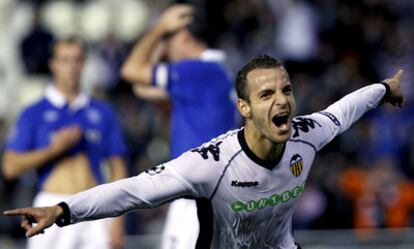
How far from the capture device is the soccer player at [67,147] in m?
9.51

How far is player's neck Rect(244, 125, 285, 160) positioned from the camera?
655 cm

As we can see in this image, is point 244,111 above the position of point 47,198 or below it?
above

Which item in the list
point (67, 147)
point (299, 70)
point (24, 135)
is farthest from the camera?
point (299, 70)

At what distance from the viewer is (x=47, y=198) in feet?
31.2

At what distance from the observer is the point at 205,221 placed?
6594 mm

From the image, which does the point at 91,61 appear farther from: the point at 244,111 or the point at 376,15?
the point at 244,111

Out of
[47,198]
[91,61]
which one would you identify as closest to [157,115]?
[91,61]

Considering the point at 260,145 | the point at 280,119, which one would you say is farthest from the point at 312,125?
the point at 280,119

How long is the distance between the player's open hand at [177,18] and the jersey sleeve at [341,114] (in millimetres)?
2075

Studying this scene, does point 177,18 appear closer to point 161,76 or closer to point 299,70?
point 161,76

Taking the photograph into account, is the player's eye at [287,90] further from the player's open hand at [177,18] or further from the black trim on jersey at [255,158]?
the player's open hand at [177,18]

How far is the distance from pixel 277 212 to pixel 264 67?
82cm

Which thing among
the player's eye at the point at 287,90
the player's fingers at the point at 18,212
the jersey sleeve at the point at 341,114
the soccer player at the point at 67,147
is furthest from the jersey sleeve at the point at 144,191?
the soccer player at the point at 67,147

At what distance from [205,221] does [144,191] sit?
590 mm
